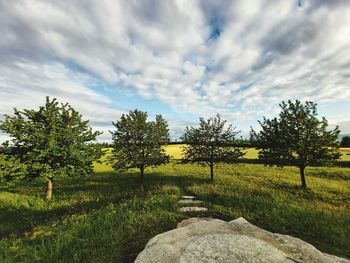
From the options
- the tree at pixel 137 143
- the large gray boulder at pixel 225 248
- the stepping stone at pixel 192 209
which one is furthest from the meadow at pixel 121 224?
the tree at pixel 137 143

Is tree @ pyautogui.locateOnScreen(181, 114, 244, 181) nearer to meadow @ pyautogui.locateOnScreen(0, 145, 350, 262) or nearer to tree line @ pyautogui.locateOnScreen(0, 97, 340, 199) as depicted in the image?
tree line @ pyautogui.locateOnScreen(0, 97, 340, 199)

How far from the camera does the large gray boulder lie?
5.91 m

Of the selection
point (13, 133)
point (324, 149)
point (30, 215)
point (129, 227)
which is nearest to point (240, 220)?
point (129, 227)

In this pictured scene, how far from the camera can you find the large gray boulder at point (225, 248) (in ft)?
19.4

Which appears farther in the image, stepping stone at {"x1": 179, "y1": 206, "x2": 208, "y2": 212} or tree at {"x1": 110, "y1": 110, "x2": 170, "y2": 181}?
tree at {"x1": 110, "y1": 110, "x2": 170, "y2": 181}

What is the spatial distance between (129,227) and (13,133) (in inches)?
631

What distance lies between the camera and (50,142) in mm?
18969

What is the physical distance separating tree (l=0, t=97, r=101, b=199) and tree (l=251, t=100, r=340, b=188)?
60.2 feet

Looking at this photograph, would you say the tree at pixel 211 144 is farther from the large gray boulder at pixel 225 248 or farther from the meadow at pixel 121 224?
the large gray boulder at pixel 225 248

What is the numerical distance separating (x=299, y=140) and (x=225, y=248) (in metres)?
20.0

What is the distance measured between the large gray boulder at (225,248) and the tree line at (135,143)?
15.6 m

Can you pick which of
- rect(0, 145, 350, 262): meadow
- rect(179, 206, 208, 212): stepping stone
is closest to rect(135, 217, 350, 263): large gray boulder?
rect(0, 145, 350, 262): meadow

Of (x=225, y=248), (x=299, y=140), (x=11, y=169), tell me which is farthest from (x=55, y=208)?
(x=299, y=140)

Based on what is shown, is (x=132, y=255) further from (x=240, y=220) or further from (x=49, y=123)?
(x=49, y=123)
